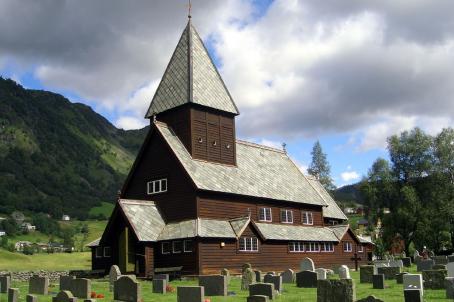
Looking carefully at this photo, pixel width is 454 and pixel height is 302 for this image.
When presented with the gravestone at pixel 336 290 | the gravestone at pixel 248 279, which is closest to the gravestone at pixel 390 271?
the gravestone at pixel 248 279

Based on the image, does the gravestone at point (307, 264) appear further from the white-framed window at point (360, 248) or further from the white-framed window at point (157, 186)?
the white-framed window at point (360, 248)

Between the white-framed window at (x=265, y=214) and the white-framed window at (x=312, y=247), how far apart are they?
4.49m

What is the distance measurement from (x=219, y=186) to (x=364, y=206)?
30.1m

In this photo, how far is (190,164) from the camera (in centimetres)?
4281

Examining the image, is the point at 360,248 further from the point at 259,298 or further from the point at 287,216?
the point at 259,298

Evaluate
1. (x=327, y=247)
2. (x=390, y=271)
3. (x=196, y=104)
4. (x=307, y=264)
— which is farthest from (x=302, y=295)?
(x=327, y=247)

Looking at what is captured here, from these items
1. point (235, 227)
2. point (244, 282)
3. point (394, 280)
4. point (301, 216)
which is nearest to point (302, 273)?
point (244, 282)

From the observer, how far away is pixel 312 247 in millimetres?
49656

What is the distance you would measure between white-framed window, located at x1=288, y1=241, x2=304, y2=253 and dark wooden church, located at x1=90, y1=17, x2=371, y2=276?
9cm

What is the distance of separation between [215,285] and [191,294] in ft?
15.6

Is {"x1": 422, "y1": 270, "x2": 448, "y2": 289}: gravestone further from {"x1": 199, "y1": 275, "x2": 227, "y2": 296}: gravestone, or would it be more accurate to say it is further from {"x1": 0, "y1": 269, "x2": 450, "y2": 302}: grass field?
{"x1": 199, "y1": 275, "x2": 227, "y2": 296}: gravestone

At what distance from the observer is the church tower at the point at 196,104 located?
147 feet

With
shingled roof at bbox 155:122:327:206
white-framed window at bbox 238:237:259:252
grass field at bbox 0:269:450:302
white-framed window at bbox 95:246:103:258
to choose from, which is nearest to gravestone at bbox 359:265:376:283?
grass field at bbox 0:269:450:302

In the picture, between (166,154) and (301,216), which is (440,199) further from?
(166,154)
